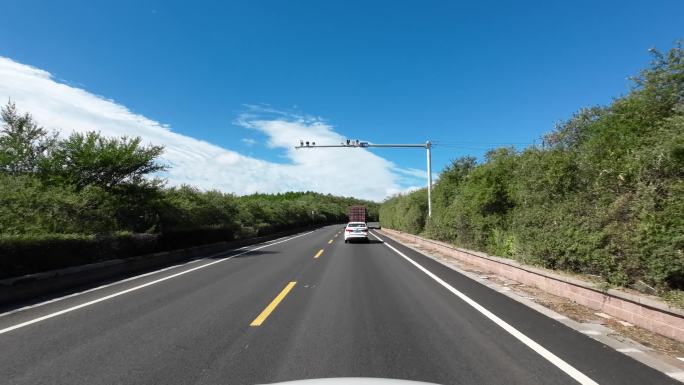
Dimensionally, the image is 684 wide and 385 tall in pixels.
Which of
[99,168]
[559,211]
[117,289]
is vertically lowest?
[117,289]

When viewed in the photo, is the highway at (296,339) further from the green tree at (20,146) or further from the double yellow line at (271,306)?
the green tree at (20,146)

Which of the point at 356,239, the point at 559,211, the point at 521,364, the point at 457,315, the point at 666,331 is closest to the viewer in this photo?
the point at 521,364

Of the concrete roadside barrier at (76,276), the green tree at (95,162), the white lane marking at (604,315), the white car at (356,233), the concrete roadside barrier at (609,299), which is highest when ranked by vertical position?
the green tree at (95,162)

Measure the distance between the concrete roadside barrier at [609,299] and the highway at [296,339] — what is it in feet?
3.34

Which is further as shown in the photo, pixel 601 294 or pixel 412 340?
pixel 601 294

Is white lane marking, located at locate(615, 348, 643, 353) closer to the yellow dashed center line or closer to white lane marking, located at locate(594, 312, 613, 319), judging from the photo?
white lane marking, located at locate(594, 312, 613, 319)

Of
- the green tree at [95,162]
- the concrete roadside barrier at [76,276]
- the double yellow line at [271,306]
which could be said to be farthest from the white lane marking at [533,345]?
the green tree at [95,162]

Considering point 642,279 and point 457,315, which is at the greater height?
point 642,279

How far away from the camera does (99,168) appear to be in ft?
58.4

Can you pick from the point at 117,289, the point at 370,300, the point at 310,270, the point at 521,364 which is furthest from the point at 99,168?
the point at 521,364

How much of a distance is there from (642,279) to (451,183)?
59.7 ft

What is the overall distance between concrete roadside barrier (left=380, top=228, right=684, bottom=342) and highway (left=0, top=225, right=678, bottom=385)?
3.34 feet

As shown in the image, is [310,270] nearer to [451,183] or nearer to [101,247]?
[101,247]

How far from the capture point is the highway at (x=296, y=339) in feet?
14.6
